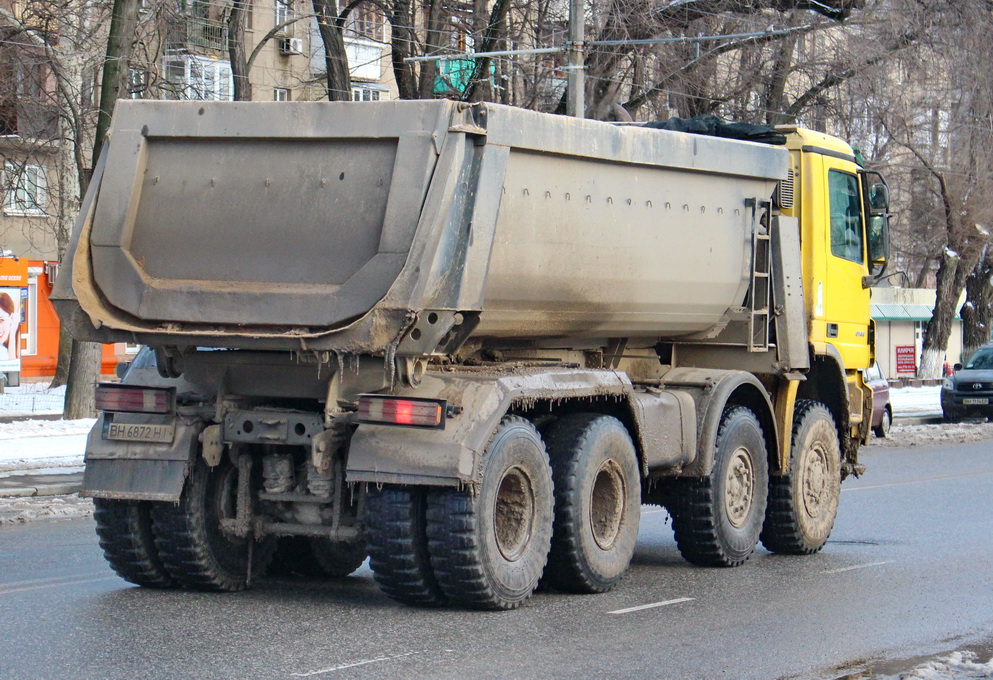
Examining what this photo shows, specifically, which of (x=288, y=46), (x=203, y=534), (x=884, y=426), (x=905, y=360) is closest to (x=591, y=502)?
(x=203, y=534)

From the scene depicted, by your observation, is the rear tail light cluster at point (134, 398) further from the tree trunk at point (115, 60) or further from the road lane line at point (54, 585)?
the tree trunk at point (115, 60)

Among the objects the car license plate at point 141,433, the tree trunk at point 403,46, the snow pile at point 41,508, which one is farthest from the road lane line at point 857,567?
the tree trunk at point 403,46

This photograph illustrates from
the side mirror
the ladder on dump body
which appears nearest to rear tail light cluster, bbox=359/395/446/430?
the ladder on dump body

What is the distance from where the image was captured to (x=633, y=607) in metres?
8.12

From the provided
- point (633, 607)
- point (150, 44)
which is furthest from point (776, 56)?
point (633, 607)

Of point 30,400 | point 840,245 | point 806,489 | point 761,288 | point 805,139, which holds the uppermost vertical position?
point 805,139

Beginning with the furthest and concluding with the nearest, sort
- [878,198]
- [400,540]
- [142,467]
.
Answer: [878,198], [142,467], [400,540]

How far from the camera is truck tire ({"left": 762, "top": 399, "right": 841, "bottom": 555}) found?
10.6 m

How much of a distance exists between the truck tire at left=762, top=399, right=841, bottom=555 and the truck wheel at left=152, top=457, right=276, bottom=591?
4139 millimetres

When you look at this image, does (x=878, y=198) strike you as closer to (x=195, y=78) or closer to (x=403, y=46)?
(x=403, y=46)

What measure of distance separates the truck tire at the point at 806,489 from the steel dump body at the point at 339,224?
2965mm

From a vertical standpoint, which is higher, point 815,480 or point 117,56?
point 117,56

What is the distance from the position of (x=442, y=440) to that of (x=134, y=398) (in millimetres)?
1877

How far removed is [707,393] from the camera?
378 inches
